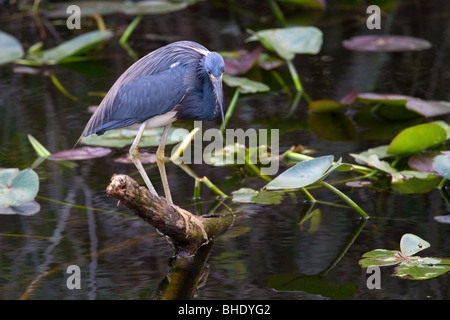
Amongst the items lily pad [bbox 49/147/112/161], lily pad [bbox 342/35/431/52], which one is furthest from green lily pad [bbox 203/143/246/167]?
lily pad [bbox 342/35/431/52]

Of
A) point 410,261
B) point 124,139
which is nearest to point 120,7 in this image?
point 124,139

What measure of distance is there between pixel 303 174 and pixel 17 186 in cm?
168

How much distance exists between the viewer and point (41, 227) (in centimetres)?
400

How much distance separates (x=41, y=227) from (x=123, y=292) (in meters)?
0.94

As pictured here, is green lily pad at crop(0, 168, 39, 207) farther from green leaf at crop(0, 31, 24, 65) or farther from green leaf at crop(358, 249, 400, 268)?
green leaf at crop(0, 31, 24, 65)

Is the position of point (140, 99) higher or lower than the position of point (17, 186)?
higher

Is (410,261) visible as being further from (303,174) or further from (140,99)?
(140,99)

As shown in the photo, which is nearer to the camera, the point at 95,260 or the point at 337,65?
the point at 95,260

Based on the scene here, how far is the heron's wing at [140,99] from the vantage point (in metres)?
3.57

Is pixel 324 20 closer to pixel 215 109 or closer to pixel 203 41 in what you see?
pixel 203 41

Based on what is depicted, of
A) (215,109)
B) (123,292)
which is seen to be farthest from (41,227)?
(215,109)

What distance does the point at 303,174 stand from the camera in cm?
360

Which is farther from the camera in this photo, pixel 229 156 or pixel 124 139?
pixel 124 139

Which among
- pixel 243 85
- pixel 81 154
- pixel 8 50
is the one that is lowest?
pixel 81 154
